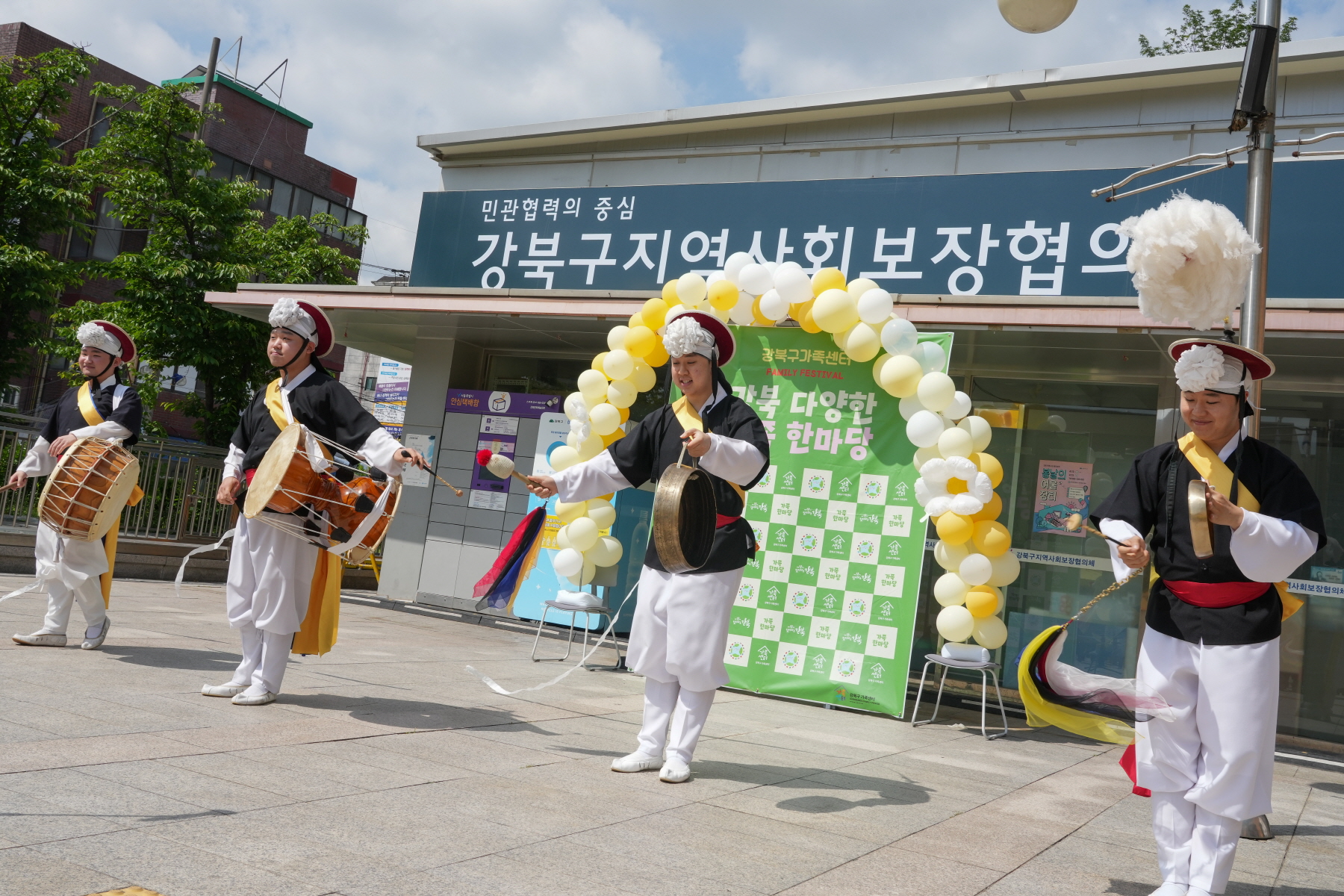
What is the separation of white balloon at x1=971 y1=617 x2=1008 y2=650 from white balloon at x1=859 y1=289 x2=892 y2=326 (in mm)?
2014

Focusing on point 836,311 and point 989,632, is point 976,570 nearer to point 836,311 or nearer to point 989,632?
point 989,632

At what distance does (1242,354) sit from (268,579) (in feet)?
13.9

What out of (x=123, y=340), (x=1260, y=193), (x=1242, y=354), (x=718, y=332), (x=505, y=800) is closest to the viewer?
(x=1242, y=354)

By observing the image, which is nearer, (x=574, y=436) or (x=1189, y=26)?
(x=574, y=436)

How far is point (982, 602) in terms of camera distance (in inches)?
250

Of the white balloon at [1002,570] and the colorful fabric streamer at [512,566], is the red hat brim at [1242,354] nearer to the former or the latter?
the white balloon at [1002,570]

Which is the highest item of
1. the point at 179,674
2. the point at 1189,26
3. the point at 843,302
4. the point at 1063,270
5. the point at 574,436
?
the point at 1189,26

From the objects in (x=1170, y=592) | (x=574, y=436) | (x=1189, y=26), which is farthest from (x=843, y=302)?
(x=1189, y=26)

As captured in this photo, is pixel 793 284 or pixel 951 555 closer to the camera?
pixel 951 555

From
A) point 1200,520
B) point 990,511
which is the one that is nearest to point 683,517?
point 1200,520

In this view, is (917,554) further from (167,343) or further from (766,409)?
(167,343)

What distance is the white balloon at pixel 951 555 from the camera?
21.0ft

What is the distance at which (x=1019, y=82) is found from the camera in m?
8.91

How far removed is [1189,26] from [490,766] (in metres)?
22.4
